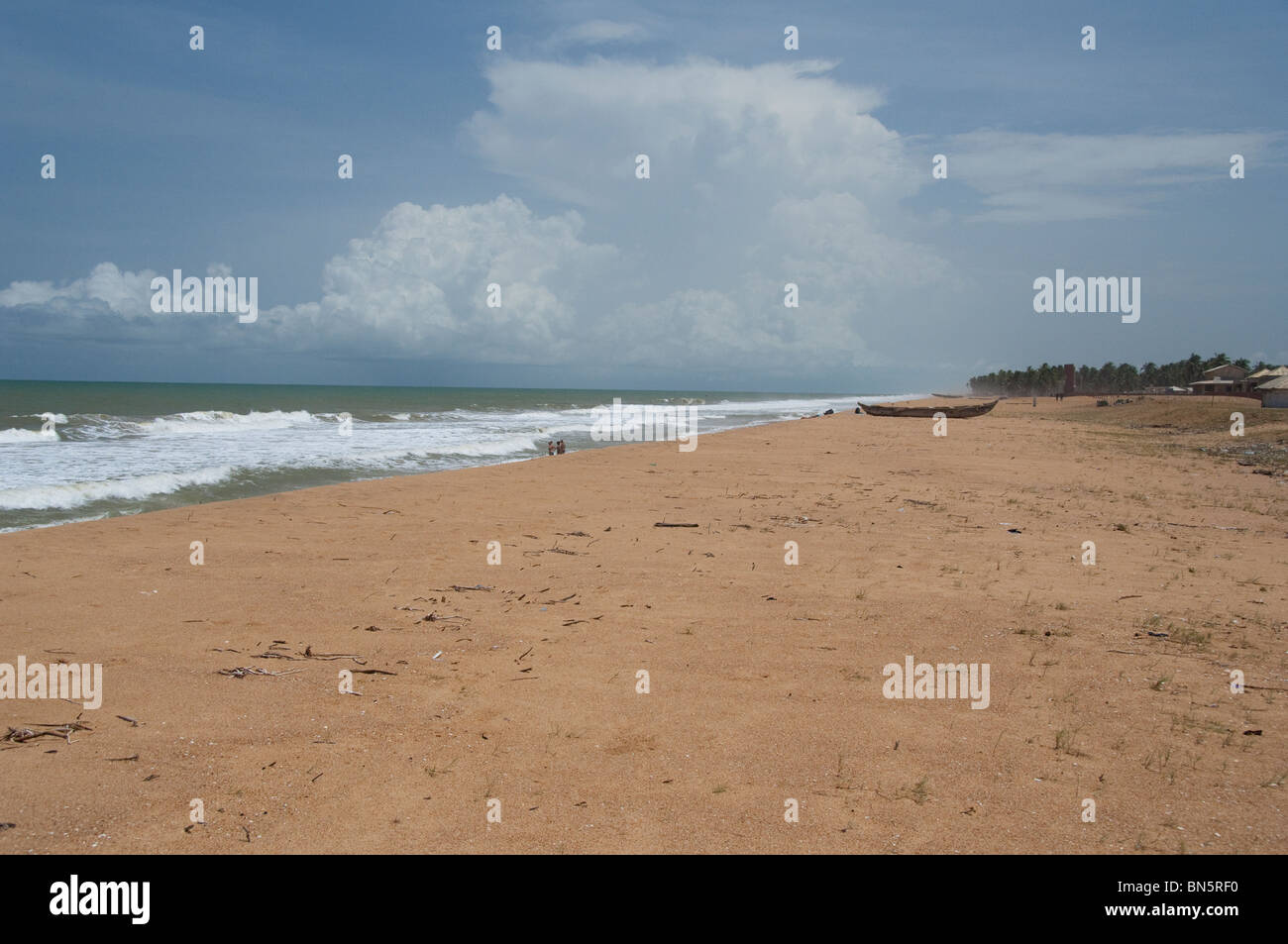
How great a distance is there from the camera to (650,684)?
17.4 ft

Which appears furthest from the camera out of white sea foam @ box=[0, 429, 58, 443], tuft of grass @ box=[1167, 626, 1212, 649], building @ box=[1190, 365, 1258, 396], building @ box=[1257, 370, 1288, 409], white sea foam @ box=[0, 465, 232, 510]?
building @ box=[1190, 365, 1258, 396]

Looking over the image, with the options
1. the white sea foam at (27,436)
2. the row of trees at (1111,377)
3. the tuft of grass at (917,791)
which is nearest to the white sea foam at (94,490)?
the white sea foam at (27,436)

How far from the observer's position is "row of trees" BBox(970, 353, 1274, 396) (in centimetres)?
8738

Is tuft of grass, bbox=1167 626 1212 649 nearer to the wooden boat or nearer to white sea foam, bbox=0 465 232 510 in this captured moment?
white sea foam, bbox=0 465 232 510

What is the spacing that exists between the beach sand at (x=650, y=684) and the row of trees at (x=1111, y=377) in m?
87.9

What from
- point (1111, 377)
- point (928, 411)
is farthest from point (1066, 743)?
point (1111, 377)

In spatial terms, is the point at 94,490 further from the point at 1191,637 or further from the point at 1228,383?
the point at 1228,383

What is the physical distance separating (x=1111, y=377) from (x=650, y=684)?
112083 mm

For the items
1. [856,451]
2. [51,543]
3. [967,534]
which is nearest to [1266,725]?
[967,534]

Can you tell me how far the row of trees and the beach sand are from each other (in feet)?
288

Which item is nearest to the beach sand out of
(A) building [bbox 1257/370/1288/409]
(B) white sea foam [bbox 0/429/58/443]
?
(B) white sea foam [bbox 0/429/58/443]

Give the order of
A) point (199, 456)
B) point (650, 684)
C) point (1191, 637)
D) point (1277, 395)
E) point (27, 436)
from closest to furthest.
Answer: point (650, 684), point (1191, 637), point (199, 456), point (27, 436), point (1277, 395)

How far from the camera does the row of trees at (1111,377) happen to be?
8738 cm

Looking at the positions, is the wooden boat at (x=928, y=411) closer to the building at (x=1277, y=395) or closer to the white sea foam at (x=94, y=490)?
the building at (x=1277, y=395)
